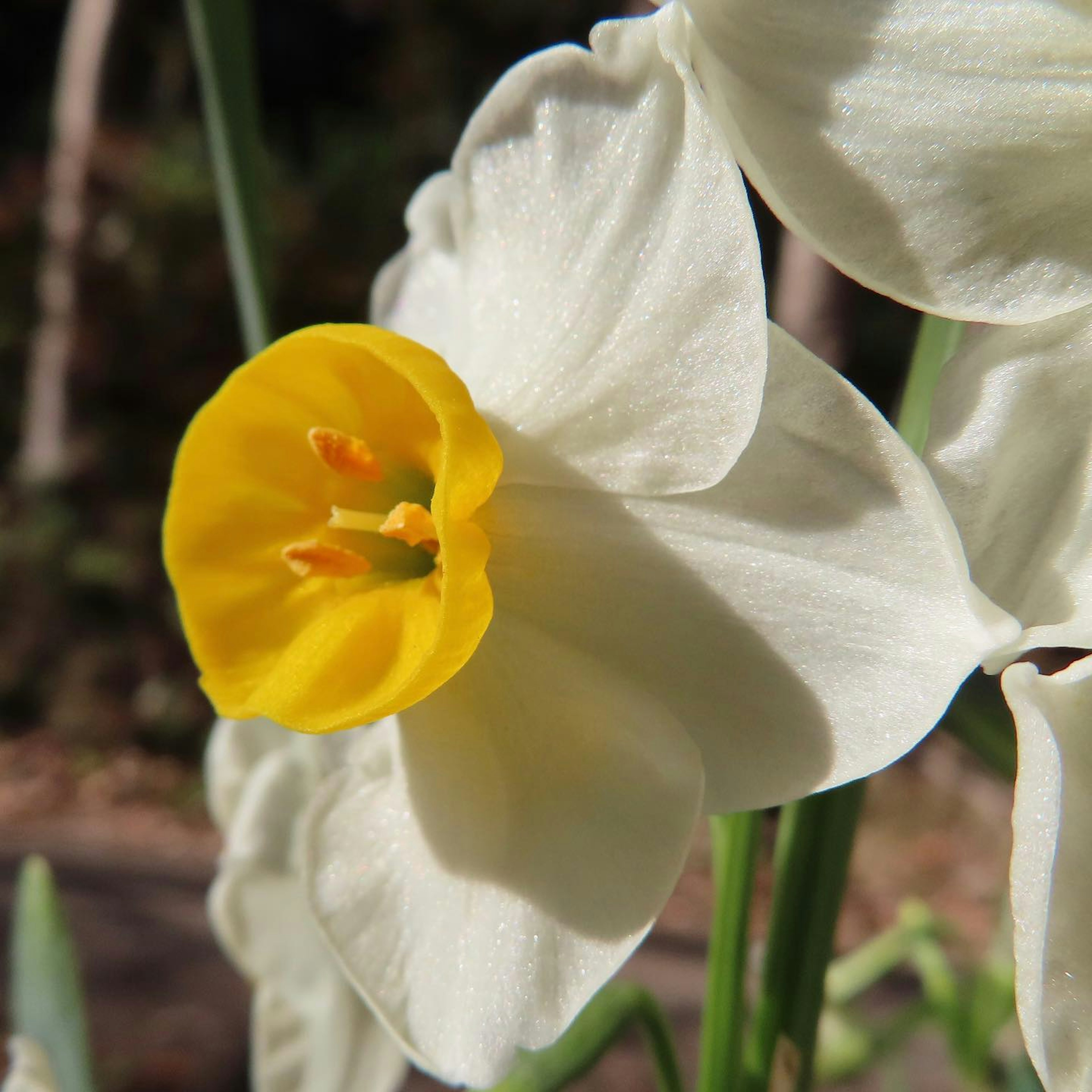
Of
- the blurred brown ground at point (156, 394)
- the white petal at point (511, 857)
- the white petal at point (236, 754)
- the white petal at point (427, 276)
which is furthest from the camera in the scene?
the blurred brown ground at point (156, 394)

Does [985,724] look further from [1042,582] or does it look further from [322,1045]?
[322,1045]

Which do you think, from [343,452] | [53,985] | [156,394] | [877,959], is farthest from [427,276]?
[156,394]

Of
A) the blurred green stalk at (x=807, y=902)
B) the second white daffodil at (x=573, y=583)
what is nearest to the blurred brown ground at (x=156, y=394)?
the blurred green stalk at (x=807, y=902)

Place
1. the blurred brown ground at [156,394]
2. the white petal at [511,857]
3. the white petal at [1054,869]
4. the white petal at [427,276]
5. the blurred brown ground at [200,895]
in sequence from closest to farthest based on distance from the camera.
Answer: the white petal at [1054,869], the white petal at [511,857], the white petal at [427,276], the blurred brown ground at [200,895], the blurred brown ground at [156,394]

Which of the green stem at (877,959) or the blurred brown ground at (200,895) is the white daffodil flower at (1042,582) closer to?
the green stem at (877,959)

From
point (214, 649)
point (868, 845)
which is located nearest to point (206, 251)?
point (868, 845)

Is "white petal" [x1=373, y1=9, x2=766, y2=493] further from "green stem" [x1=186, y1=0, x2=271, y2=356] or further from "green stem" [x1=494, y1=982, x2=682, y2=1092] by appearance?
"green stem" [x1=494, y1=982, x2=682, y2=1092]
